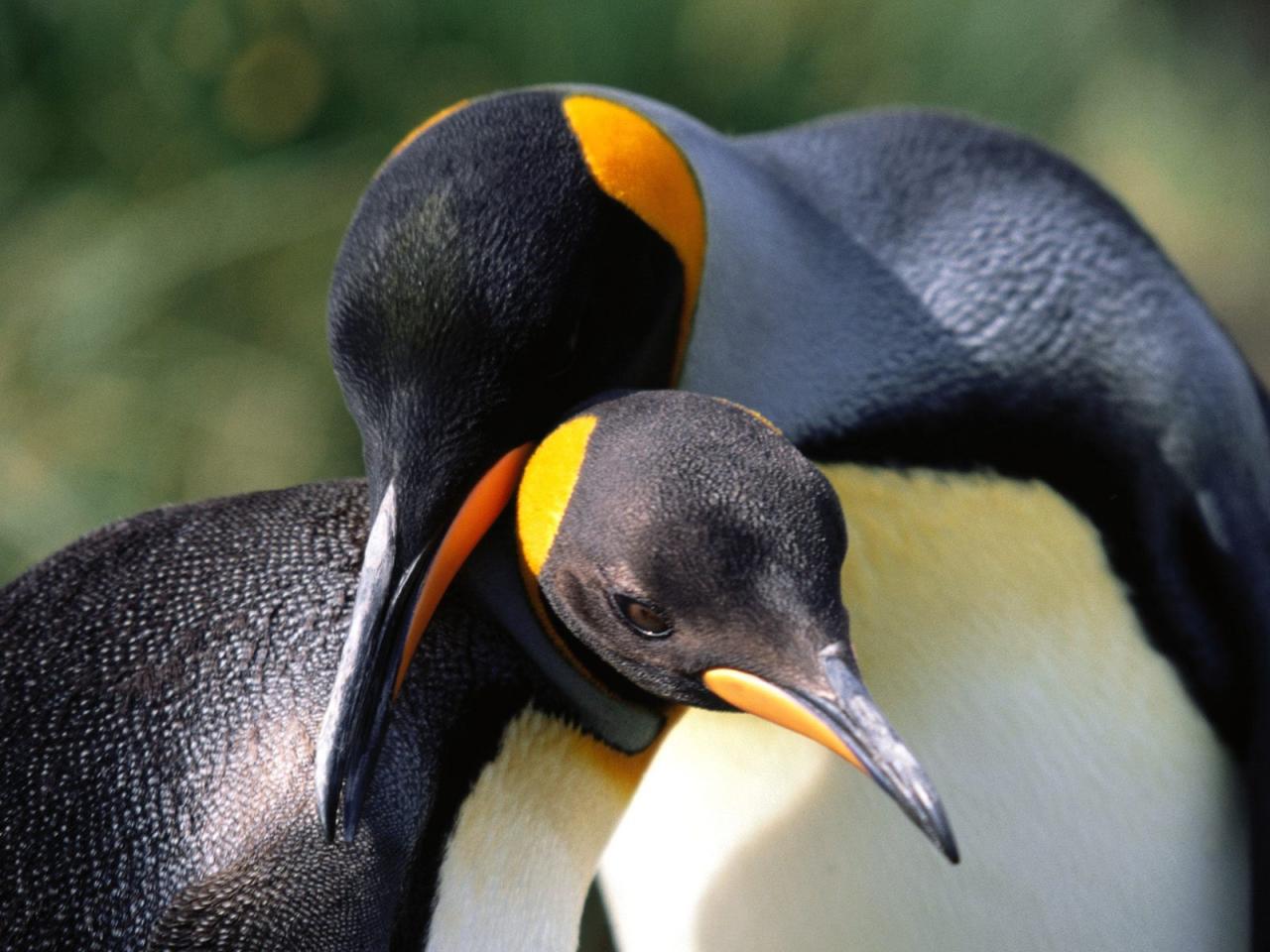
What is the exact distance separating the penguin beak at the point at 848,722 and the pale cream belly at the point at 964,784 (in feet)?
1.39

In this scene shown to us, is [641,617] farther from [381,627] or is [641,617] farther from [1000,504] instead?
[1000,504]

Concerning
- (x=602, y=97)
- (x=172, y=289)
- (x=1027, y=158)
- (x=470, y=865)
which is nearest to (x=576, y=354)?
(x=602, y=97)

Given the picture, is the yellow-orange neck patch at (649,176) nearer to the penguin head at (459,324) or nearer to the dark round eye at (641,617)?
the penguin head at (459,324)

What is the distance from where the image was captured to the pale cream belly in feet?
4.82

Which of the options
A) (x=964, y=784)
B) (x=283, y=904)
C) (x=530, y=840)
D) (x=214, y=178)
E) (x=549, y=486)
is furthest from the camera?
(x=214, y=178)

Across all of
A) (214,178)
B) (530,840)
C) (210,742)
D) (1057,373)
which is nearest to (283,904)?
(210,742)

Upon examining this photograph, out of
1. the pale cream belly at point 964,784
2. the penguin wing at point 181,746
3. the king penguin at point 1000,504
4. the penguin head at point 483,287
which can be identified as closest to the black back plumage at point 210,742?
the penguin wing at point 181,746

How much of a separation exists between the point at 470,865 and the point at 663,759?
A: 0.40 metres

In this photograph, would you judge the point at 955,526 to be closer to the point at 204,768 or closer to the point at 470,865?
the point at 470,865

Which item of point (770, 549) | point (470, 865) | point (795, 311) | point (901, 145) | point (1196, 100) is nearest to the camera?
point (770, 549)

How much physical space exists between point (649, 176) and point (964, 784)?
61 cm

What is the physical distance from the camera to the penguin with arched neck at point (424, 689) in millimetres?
995

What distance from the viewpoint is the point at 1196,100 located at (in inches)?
168

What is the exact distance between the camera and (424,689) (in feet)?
3.70
